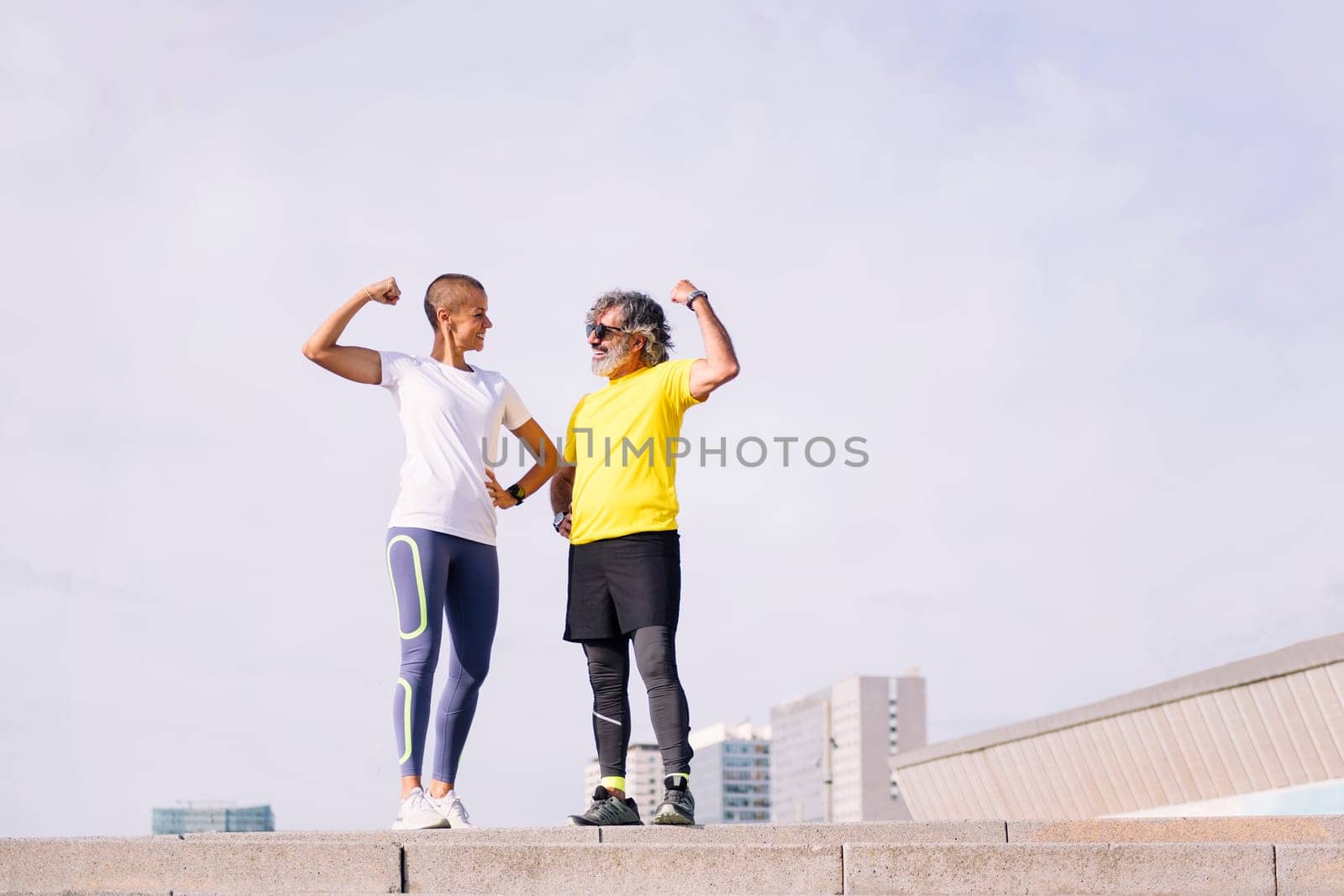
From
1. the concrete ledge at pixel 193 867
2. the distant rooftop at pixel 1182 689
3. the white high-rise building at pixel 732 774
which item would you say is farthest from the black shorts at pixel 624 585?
the white high-rise building at pixel 732 774

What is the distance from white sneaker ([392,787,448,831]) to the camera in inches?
255

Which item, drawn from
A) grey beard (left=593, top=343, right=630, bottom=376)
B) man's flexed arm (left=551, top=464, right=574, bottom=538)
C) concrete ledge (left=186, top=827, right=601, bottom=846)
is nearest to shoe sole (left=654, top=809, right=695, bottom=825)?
concrete ledge (left=186, top=827, right=601, bottom=846)

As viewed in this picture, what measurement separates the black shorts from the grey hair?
934mm

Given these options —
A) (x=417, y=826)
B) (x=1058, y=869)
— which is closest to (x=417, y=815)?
(x=417, y=826)

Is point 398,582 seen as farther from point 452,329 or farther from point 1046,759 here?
point 1046,759

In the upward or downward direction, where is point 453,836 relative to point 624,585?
downward

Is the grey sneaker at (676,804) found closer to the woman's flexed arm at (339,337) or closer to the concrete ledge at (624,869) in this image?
the concrete ledge at (624,869)

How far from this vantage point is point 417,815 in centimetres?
652

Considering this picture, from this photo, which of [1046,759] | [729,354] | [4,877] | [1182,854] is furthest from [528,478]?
[1046,759]

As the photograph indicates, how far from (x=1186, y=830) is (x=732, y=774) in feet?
540

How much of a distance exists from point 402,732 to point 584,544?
115 centimetres

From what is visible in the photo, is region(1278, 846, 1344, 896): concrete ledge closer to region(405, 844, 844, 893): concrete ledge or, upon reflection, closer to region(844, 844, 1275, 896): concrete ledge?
region(844, 844, 1275, 896): concrete ledge

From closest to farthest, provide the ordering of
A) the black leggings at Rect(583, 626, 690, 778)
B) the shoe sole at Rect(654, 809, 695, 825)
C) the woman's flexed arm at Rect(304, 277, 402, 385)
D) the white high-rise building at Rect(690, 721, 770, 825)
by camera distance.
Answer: the shoe sole at Rect(654, 809, 695, 825) < the black leggings at Rect(583, 626, 690, 778) < the woman's flexed arm at Rect(304, 277, 402, 385) < the white high-rise building at Rect(690, 721, 770, 825)

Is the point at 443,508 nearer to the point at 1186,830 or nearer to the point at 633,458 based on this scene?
the point at 633,458
